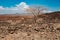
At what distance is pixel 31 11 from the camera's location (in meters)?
27.3

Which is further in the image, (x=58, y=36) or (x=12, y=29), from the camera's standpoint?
(x=12, y=29)

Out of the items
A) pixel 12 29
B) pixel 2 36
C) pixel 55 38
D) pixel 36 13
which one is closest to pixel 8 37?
pixel 2 36

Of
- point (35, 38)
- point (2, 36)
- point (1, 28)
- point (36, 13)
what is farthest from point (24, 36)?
point (36, 13)

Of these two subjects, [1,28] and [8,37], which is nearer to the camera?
[8,37]

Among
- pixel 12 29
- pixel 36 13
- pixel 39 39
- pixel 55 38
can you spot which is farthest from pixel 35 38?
pixel 36 13

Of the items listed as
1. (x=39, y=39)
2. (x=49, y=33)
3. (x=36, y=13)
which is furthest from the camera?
(x=36, y=13)

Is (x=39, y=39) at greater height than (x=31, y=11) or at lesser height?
lesser

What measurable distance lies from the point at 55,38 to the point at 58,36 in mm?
467

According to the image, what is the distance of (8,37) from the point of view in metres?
11.6

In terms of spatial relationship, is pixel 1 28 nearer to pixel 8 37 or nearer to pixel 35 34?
pixel 8 37

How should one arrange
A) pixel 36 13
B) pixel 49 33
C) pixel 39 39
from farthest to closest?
pixel 36 13
pixel 49 33
pixel 39 39

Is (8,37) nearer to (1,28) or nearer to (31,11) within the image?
(1,28)

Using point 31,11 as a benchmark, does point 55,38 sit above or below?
below

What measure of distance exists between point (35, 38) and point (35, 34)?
2.25ft
